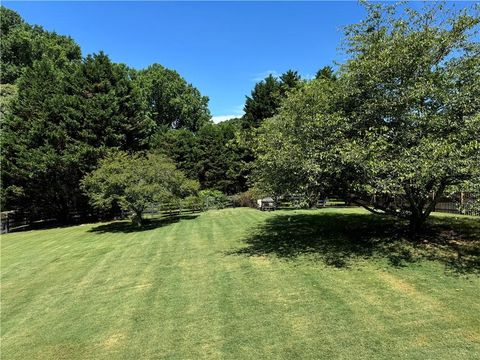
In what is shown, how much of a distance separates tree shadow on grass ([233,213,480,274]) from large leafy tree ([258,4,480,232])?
46.7 inches

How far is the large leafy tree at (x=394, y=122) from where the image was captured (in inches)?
315

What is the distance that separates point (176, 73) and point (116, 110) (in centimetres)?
3768

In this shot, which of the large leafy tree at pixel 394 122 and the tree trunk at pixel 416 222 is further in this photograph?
the tree trunk at pixel 416 222

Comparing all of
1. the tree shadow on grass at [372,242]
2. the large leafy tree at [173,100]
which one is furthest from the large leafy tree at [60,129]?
the large leafy tree at [173,100]

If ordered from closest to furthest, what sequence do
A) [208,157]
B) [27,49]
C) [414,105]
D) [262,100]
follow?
1. [414,105]
2. [262,100]
3. [208,157]
4. [27,49]

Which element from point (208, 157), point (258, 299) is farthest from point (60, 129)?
point (258, 299)

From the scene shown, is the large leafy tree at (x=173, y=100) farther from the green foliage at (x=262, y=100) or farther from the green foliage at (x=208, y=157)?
the green foliage at (x=262, y=100)

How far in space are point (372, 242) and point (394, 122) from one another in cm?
355

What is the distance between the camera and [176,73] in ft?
197

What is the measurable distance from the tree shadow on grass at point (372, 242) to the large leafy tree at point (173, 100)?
44.7 meters

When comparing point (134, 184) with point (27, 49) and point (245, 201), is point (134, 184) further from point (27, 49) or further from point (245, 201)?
point (27, 49)

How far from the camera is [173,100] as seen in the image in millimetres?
55500

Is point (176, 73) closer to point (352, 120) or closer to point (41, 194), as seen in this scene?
point (41, 194)

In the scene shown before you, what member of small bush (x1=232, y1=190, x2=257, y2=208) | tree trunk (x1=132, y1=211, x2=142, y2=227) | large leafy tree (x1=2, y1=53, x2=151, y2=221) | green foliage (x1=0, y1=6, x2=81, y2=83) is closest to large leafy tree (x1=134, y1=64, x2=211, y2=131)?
green foliage (x1=0, y1=6, x2=81, y2=83)
